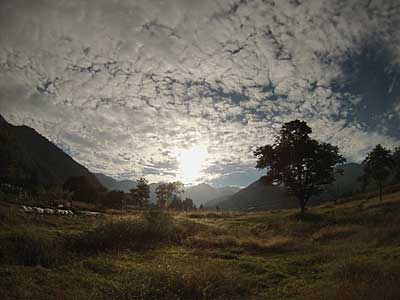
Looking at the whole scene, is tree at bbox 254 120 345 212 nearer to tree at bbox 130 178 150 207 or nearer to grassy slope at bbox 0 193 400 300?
grassy slope at bbox 0 193 400 300

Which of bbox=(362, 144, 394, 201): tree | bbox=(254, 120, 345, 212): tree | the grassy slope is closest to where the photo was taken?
the grassy slope

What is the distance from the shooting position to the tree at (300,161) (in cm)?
3631

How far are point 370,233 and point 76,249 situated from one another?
17.8m

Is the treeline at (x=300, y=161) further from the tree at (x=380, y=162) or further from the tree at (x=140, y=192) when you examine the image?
the tree at (x=140, y=192)

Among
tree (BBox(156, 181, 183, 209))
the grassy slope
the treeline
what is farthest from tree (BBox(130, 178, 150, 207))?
the grassy slope

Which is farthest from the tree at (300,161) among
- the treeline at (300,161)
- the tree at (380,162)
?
the tree at (380,162)

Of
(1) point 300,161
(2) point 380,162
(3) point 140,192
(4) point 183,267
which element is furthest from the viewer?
(3) point 140,192

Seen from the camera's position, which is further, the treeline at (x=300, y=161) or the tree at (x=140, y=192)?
the tree at (x=140, y=192)

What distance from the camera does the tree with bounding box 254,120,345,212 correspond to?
119 ft

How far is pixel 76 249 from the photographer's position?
14.1 metres

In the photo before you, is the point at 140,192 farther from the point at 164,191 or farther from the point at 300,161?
the point at 300,161

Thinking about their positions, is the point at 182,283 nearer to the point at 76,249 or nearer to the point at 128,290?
the point at 128,290

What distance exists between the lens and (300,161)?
3681 cm

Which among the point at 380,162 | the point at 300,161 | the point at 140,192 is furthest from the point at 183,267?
the point at 140,192
